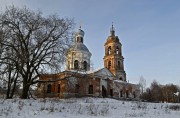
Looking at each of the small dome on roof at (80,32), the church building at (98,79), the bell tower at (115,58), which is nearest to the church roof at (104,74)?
the church building at (98,79)

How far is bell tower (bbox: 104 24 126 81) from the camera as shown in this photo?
50.2 meters

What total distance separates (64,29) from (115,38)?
3107 cm

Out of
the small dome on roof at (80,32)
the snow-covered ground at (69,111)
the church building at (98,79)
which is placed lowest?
the snow-covered ground at (69,111)

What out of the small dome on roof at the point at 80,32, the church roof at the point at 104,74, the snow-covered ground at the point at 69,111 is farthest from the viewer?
the small dome on roof at the point at 80,32

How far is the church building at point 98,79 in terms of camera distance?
129 ft

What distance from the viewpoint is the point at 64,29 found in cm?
2197

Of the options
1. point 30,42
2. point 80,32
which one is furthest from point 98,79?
point 30,42

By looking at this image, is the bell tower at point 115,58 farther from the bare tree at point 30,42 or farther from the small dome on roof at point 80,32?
the bare tree at point 30,42

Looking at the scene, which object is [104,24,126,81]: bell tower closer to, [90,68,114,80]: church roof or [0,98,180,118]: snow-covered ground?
[90,68,114,80]: church roof

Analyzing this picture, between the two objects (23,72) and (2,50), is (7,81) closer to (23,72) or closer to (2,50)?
(23,72)

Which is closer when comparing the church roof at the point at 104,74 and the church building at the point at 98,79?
the church building at the point at 98,79

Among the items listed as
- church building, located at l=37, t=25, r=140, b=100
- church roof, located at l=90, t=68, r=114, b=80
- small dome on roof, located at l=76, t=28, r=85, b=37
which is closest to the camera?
church building, located at l=37, t=25, r=140, b=100

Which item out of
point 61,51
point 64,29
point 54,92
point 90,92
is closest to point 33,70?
point 61,51

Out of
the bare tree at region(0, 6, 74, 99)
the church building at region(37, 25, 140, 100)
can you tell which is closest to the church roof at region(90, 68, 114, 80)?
the church building at region(37, 25, 140, 100)
